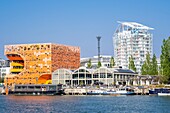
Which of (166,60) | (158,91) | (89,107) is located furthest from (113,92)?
(89,107)

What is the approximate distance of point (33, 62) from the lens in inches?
6348

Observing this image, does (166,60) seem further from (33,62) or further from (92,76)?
(33,62)

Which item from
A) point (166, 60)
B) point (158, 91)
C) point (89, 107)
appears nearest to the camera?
point (89, 107)

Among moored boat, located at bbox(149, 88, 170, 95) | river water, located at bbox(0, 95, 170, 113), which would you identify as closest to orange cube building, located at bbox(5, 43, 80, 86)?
moored boat, located at bbox(149, 88, 170, 95)

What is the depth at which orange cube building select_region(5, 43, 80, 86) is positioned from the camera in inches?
6305

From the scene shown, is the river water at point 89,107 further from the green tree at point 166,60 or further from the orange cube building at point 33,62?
the orange cube building at point 33,62

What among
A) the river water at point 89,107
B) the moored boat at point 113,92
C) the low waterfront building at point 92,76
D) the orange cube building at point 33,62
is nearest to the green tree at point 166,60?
the moored boat at point 113,92

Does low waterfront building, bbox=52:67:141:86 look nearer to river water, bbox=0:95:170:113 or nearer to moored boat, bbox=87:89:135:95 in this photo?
moored boat, bbox=87:89:135:95

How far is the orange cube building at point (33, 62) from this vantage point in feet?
525

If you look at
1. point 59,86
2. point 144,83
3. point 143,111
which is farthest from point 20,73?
point 143,111

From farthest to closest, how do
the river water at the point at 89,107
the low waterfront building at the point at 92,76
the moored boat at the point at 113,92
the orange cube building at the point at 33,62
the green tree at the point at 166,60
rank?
the orange cube building at the point at 33,62 → the low waterfront building at the point at 92,76 → the moored boat at the point at 113,92 → the green tree at the point at 166,60 → the river water at the point at 89,107

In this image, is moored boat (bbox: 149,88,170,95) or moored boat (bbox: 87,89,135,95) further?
moored boat (bbox: 87,89,135,95)

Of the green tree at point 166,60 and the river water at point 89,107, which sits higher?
the green tree at point 166,60

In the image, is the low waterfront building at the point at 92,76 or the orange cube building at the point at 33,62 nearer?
the low waterfront building at the point at 92,76
